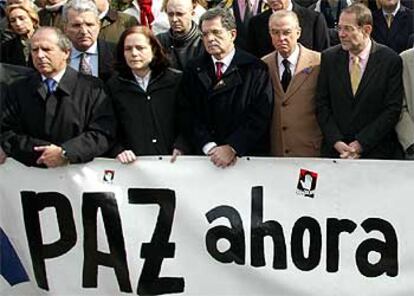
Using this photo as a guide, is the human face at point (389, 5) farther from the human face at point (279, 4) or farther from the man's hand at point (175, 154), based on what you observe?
the man's hand at point (175, 154)

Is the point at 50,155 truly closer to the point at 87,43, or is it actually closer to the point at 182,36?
the point at 87,43

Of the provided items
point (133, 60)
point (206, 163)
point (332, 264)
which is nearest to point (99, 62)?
point (133, 60)

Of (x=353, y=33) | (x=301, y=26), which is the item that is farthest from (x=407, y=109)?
(x=301, y=26)

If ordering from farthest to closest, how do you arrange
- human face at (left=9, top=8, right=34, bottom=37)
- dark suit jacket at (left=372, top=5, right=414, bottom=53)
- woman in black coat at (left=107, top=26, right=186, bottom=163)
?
dark suit jacket at (left=372, top=5, right=414, bottom=53), human face at (left=9, top=8, right=34, bottom=37), woman in black coat at (left=107, top=26, right=186, bottom=163)

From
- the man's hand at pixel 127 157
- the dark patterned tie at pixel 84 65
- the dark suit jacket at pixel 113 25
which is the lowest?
the man's hand at pixel 127 157

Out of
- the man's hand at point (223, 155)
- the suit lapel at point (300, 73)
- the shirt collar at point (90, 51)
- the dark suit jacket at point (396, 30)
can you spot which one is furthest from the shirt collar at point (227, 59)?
the dark suit jacket at point (396, 30)

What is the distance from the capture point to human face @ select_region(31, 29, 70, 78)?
6.13m

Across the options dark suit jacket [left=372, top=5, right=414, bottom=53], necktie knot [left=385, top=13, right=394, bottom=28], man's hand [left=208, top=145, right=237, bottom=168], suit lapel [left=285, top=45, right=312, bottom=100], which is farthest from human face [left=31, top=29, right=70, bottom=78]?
necktie knot [left=385, top=13, right=394, bottom=28]

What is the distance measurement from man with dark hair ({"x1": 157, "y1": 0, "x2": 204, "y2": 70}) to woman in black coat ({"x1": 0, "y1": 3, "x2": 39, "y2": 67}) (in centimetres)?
107

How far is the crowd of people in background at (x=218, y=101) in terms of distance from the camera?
20.2 feet

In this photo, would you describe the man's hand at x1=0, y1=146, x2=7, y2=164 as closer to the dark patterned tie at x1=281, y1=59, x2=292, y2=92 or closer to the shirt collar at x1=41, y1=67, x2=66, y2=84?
the shirt collar at x1=41, y1=67, x2=66, y2=84

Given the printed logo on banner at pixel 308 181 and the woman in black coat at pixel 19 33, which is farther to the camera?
the woman in black coat at pixel 19 33

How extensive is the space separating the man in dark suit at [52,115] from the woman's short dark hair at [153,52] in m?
0.30

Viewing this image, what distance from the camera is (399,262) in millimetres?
6066
